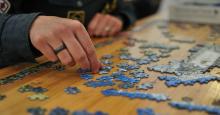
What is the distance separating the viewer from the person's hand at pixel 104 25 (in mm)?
1882

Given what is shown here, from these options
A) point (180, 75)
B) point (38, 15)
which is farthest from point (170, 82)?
point (38, 15)

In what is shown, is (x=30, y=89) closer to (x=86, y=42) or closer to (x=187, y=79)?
(x=86, y=42)

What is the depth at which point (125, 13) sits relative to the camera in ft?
7.08

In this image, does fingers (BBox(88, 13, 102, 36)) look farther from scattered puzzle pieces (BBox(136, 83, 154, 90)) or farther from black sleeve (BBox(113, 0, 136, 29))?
scattered puzzle pieces (BBox(136, 83, 154, 90))

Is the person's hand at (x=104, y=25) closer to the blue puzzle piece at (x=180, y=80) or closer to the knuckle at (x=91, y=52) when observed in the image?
the knuckle at (x=91, y=52)

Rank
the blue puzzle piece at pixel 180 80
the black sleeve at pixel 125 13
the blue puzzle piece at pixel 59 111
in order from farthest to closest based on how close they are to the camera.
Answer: the black sleeve at pixel 125 13 < the blue puzzle piece at pixel 180 80 < the blue puzzle piece at pixel 59 111

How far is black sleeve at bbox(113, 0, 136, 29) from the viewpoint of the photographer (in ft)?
7.02

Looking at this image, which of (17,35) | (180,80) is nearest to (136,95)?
(180,80)

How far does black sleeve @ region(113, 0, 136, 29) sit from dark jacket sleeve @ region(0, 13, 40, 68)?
1.00 meters

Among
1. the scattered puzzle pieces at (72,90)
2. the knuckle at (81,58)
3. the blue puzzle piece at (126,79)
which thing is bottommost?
the scattered puzzle pieces at (72,90)

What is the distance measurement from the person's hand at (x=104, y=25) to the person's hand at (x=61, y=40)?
2.26 ft

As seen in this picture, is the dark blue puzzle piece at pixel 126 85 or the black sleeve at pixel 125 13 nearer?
the dark blue puzzle piece at pixel 126 85

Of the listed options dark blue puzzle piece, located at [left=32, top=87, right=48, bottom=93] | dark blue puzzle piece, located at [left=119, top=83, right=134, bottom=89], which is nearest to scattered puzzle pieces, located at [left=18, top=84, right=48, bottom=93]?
dark blue puzzle piece, located at [left=32, top=87, right=48, bottom=93]

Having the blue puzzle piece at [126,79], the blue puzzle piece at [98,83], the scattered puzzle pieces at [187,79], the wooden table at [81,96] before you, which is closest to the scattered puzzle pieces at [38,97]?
the wooden table at [81,96]
